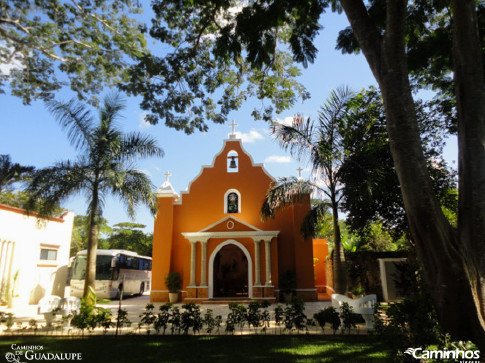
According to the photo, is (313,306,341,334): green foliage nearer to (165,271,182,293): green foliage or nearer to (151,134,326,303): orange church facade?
(151,134,326,303): orange church facade

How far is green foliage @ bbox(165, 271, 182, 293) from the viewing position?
16.0 meters

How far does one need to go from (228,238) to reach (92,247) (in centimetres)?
721

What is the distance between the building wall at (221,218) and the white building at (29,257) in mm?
5164

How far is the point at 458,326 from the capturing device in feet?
11.9

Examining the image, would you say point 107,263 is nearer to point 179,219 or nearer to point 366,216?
point 179,219

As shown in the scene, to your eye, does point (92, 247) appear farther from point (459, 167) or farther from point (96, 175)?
point (459, 167)

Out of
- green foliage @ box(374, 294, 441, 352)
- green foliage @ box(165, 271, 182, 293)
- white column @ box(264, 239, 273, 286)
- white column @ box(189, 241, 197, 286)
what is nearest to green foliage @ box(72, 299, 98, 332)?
green foliage @ box(374, 294, 441, 352)

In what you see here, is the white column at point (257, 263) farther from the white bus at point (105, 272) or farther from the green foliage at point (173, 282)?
the white bus at point (105, 272)

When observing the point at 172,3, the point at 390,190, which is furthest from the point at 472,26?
the point at 390,190

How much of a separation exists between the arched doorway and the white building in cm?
849

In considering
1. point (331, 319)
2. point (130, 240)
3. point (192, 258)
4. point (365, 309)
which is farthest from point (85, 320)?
point (130, 240)

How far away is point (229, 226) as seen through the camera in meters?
16.0

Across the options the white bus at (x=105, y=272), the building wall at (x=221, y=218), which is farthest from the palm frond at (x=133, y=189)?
the white bus at (x=105, y=272)

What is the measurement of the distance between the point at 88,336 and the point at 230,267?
38.9 feet
